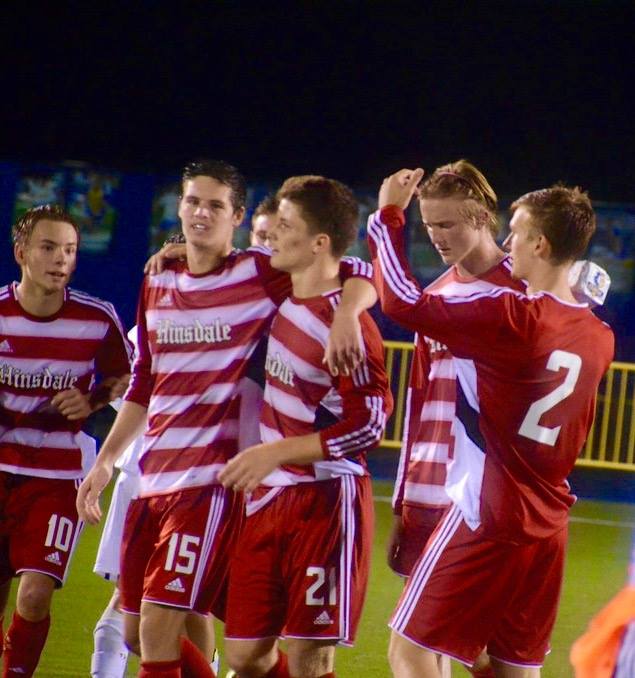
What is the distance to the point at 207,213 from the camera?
4.31 metres

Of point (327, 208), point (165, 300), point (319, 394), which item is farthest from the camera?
point (165, 300)

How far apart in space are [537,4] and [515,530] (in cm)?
1378

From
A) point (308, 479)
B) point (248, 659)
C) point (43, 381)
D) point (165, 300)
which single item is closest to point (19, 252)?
point (43, 381)

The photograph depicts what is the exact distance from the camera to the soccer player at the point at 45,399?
481 centimetres

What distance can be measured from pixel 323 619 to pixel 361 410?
63cm

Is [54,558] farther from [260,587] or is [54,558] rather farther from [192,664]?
[260,587]

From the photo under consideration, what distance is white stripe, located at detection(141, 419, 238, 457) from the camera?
4191 millimetres

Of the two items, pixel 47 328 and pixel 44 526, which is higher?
pixel 47 328

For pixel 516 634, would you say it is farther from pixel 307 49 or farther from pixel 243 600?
pixel 307 49

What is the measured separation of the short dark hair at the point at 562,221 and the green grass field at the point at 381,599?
2373 mm

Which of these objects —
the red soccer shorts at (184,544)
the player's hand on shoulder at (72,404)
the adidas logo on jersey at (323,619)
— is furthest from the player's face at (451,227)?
the player's hand on shoulder at (72,404)

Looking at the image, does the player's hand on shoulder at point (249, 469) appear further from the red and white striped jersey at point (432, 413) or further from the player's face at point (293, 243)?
the red and white striped jersey at point (432, 413)

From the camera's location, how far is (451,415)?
4457mm

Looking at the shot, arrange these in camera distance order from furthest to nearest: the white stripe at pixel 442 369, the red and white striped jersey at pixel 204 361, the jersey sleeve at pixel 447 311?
the white stripe at pixel 442 369, the red and white striped jersey at pixel 204 361, the jersey sleeve at pixel 447 311
